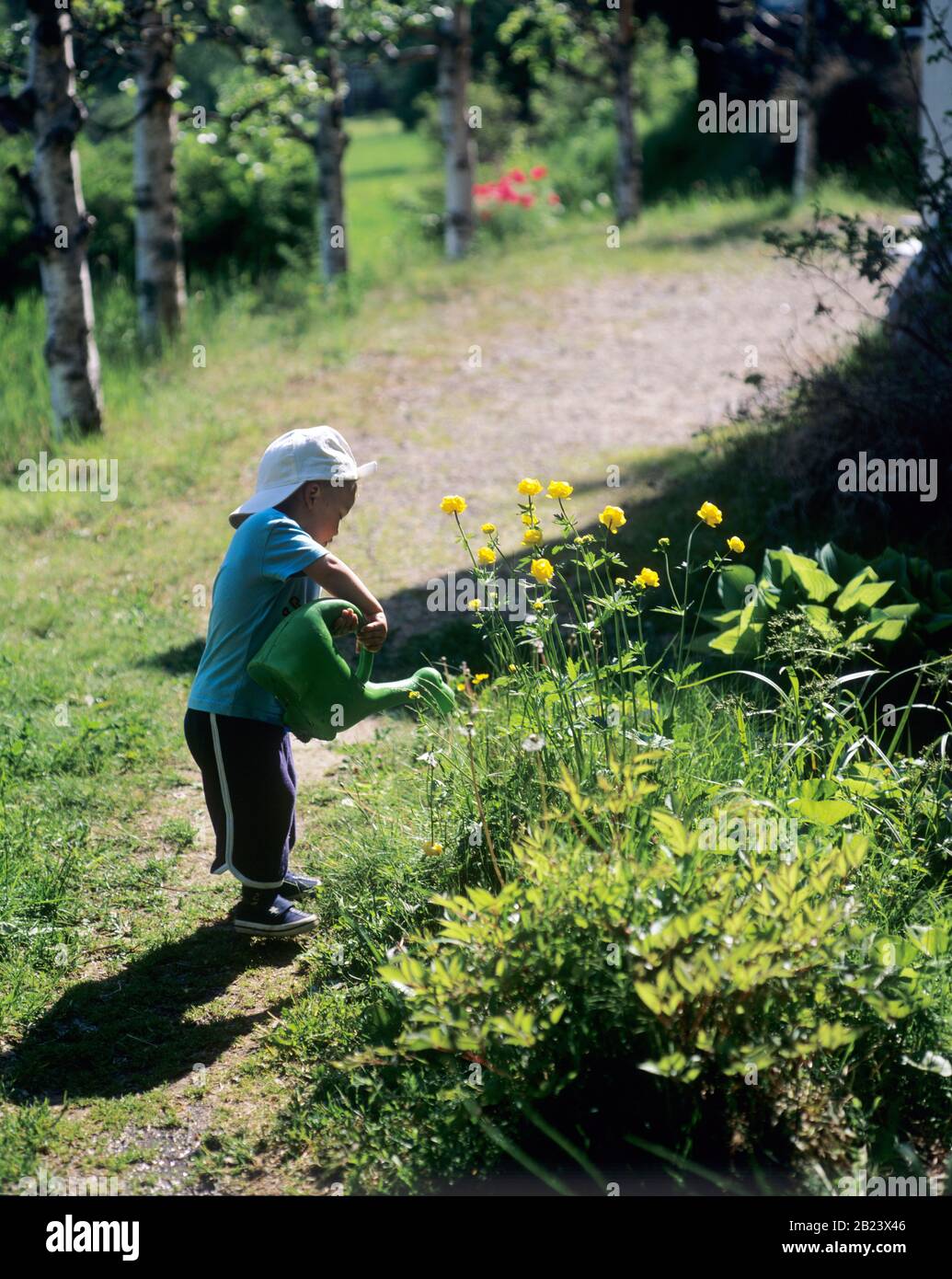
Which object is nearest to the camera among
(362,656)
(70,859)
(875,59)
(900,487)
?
(362,656)

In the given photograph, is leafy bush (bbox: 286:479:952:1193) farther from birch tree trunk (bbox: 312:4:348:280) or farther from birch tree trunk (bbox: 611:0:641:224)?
birch tree trunk (bbox: 611:0:641:224)

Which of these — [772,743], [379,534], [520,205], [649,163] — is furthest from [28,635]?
[649,163]

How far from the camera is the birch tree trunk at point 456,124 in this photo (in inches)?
562

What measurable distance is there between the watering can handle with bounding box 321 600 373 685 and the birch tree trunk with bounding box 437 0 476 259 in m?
12.2

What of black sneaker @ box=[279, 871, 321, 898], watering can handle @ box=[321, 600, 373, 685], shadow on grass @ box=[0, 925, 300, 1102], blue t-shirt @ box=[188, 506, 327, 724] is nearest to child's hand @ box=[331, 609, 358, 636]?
watering can handle @ box=[321, 600, 373, 685]

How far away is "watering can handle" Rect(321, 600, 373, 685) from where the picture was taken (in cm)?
372

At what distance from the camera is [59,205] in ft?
29.3

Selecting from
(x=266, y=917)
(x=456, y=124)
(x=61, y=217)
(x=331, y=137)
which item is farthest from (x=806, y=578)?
(x=456, y=124)

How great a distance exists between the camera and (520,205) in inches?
770

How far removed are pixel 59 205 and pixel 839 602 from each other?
21.0ft

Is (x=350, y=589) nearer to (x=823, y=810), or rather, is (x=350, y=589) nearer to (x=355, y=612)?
(x=355, y=612)

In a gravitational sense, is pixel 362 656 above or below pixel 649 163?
below
